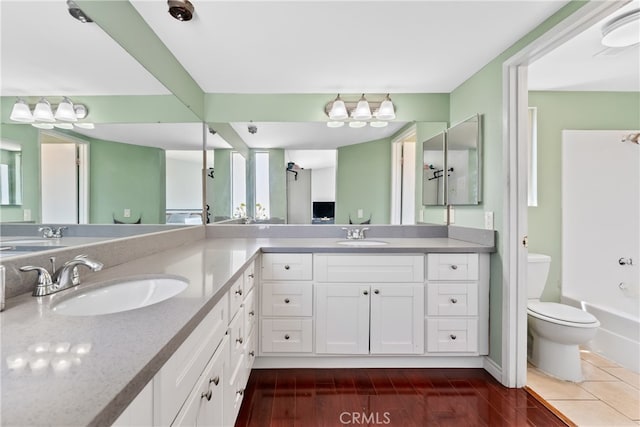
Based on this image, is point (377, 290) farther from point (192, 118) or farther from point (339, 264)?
point (192, 118)

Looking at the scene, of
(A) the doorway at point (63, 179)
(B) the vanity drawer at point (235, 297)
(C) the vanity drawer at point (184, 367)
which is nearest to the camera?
(C) the vanity drawer at point (184, 367)

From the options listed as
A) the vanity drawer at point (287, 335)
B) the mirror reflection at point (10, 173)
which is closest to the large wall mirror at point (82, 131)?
the mirror reflection at point (10, 173)

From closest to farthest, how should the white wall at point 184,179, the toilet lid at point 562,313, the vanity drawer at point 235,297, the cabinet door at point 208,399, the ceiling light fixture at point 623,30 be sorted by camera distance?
the cabinet door at point 208,399
the vanity drawer at point 235,297
the ceiling light fixture at point 623,30
the toilet lid at point 562,313
the white wall at point 184,179

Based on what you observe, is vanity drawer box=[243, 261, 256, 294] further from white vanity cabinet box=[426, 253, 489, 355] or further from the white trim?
the white trim

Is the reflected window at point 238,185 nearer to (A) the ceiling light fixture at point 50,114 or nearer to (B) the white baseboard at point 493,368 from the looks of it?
(A) the ceiling light fixture at point 50,114

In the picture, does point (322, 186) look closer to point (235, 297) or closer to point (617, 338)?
point (235, 297)

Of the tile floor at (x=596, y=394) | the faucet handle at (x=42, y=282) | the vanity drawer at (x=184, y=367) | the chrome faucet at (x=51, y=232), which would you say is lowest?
the tile floor at (x=596, y=394)

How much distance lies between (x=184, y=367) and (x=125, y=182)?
3.75 feet

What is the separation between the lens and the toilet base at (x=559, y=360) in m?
1.86

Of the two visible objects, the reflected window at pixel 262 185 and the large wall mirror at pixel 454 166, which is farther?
the reflected window at pixel 262 185

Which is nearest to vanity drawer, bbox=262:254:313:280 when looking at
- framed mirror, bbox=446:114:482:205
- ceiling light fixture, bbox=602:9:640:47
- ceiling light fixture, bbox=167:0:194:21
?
framed mirror, bbox=446:114:482:205

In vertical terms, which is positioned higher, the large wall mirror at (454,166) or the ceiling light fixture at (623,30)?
the ceiling light fixture at (623,30)

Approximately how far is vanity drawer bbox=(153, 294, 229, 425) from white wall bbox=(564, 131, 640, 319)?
9.48ft

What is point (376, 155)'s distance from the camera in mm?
2537
